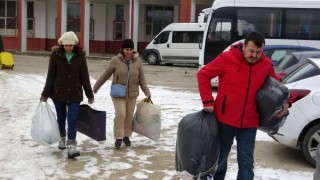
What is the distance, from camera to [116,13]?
34344 millimetres

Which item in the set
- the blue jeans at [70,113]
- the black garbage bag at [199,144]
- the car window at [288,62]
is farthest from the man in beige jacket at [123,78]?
the car window at [288,62]

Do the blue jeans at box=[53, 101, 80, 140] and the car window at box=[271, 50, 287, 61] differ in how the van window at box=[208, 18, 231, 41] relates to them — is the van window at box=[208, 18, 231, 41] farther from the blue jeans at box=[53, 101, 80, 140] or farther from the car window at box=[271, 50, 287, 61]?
the blue jeans at box=[53, 101, 80, 140]

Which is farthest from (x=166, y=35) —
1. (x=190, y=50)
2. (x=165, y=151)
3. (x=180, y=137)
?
(x=180, y=137)

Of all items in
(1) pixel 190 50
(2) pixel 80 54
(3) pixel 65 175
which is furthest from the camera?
(1) pixel 190 50

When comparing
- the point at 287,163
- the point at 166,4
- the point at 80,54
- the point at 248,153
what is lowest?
the point at 287,163

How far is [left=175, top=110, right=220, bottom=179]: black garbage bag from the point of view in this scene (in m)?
4.66

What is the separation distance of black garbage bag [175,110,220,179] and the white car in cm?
199

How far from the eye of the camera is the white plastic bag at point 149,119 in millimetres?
7320

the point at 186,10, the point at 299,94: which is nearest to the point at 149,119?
the point at 299,94

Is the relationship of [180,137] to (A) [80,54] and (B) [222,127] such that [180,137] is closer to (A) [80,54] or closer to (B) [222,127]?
(B) [222,127]

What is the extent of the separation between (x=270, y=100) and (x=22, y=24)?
30253mm

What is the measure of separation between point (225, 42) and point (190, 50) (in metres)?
10.1

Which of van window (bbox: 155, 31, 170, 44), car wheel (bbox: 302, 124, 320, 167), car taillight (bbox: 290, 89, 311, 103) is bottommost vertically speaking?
car wheel (bbox: 302, 124, 320, 167)

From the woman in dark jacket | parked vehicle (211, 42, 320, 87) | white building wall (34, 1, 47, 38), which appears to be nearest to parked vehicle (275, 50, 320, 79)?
parked vehicle (211, 42, 320, 87)
